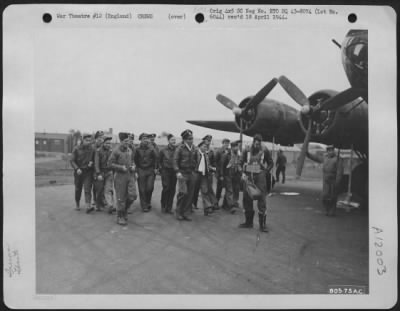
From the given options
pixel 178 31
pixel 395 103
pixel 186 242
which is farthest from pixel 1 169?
pixel 395 103

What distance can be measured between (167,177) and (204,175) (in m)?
0.66

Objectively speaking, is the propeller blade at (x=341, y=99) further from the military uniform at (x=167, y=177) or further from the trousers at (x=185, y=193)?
the military uniform at (x=167, y=177)

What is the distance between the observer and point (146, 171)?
511 cm

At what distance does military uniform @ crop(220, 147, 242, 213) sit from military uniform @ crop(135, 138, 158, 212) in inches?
48.7

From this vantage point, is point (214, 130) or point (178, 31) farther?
point (214, 130)

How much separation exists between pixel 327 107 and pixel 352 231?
71.1 inches

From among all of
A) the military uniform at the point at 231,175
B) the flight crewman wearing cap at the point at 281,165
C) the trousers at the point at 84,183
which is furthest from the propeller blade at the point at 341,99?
the trousers at the point at 84,183

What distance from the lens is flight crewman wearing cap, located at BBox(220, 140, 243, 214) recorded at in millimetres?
5051

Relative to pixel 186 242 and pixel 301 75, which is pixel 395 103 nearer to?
pixel 301 75

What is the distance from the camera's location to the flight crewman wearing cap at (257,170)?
4.05 meters

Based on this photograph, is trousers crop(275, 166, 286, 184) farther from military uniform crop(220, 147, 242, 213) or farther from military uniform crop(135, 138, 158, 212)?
military uniform crop(135, 138, 158, 212)

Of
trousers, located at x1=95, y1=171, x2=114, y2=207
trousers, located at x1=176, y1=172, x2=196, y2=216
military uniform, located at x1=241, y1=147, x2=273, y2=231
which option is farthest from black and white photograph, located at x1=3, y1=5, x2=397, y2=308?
trousers, located at x1=95, y1=171, x2=114, y2=207

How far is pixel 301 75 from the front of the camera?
144 inches

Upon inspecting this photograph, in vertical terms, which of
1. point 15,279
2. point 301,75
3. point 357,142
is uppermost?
point 301,75
